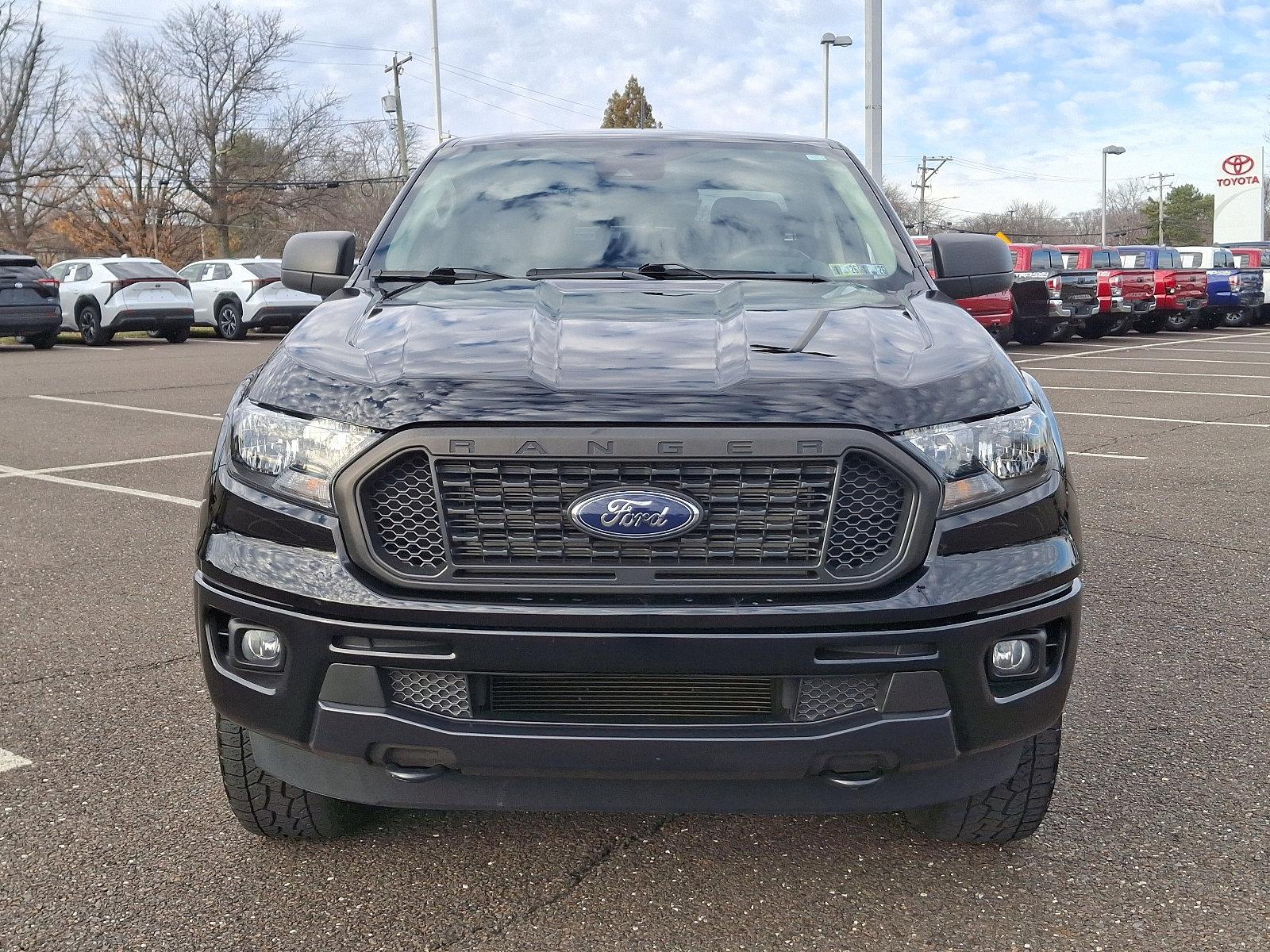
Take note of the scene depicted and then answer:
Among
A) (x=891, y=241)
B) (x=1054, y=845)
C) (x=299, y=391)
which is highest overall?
(x=891, y=241)

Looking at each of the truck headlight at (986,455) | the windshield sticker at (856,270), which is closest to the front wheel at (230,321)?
the windshield sticker at (856,270)

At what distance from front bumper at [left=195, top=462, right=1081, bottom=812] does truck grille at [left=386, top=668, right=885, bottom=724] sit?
2cm

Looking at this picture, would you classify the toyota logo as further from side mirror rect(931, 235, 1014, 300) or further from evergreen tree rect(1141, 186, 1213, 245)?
side mirror rect(931, 235, 1014, 300)

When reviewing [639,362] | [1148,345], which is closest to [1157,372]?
[1148,345]

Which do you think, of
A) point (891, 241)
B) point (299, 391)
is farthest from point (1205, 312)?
point (299, 391)

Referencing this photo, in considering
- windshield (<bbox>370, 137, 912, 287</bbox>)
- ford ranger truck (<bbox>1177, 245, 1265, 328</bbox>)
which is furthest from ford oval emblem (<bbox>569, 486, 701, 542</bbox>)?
ford ranger truck (<bbox>1177, 245, 1265, 328</bbox>)

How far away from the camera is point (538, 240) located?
3.60 m

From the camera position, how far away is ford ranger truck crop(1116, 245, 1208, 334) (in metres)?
24.9

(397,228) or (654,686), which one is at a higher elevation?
(397,228)

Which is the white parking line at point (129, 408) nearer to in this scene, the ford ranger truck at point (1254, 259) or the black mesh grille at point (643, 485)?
the black mesh grille at point (643, 485)

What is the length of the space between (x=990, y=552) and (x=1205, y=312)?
29205mm

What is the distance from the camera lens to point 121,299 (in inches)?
867

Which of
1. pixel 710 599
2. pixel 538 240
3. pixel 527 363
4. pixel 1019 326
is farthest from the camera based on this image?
pixel 1019 326

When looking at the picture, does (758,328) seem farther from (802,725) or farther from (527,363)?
(802,725)
